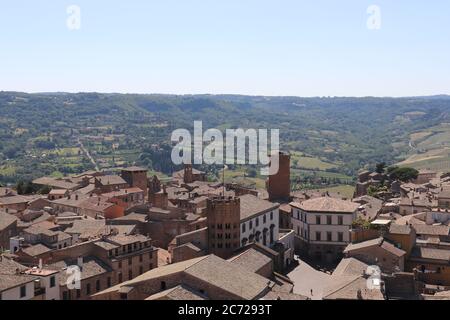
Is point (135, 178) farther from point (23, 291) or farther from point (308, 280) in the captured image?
point (23, 291)

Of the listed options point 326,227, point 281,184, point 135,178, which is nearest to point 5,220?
point 281,184

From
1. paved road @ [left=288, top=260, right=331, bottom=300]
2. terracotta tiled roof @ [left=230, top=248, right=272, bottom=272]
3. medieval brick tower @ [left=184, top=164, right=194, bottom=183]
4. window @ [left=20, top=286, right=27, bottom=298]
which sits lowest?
paved road @ [left=288, top=260, right=331, bottom=300]

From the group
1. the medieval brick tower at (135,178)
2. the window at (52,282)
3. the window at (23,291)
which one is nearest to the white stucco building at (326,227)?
the window at (52,282)

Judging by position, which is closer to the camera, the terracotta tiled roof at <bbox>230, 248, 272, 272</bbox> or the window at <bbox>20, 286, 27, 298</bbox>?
the window at <bbox>20, 286, 27, 298</bbox>

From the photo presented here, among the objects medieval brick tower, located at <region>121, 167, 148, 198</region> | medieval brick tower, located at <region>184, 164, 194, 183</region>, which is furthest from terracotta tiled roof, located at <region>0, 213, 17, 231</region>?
medieval brick tower, located at <region>184, 164, 194, 183</region>

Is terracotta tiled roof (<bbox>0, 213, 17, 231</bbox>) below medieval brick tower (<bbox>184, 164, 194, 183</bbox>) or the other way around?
the other way around

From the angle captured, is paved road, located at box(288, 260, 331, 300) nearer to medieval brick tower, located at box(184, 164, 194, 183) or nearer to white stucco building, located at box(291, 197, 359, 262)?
white stucco building, located at box(291, 197, 359, 262)

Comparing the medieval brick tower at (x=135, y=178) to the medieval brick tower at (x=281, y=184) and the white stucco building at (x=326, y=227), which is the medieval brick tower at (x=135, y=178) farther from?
the white stucco building at (x=326, y=227)
